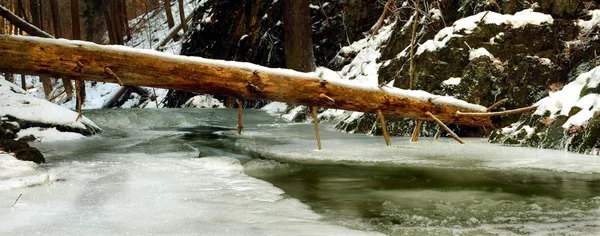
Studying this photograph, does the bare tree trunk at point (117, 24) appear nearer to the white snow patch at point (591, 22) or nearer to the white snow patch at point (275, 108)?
the white snow patch at point (275, 108)

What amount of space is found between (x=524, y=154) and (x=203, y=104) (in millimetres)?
12201

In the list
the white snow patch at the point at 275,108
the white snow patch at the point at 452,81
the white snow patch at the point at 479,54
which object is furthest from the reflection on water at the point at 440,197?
the white snow patch at the point at 275,108

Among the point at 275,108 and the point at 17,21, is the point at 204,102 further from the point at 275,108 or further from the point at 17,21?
the point at 17,21

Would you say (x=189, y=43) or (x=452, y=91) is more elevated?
(x=189, y=43)

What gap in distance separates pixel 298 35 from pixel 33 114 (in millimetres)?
5721

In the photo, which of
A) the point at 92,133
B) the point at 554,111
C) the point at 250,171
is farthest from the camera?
the point at 92,133

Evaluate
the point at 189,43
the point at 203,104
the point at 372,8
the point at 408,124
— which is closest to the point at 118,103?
the point at 189,43

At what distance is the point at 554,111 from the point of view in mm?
6035

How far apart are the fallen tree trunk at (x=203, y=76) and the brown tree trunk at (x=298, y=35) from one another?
5.42 metres

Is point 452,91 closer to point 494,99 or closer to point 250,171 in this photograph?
point 494,99

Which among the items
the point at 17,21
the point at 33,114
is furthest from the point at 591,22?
the point at 33,114

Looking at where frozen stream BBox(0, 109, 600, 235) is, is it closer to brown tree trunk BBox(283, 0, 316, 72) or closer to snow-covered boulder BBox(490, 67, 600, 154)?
snow-covered boulder BBox(490, 67, 600, 154)

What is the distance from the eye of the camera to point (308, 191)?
3855mm

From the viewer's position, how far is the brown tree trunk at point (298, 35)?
1154 cm
